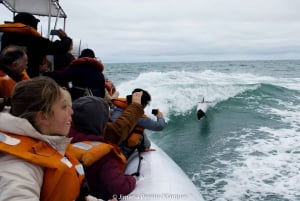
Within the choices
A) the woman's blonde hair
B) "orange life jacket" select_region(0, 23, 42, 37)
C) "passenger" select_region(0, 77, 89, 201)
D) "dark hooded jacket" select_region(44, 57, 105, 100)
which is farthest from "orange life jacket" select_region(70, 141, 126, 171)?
"orange life jacket" select_region(0, 23, 42, 37)

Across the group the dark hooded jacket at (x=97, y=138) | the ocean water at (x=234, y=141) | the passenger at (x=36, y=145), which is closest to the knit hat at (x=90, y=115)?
the dark hooded jacket at (x=97, y=138)

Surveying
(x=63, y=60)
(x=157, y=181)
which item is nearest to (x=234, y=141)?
(x=63, y=60)

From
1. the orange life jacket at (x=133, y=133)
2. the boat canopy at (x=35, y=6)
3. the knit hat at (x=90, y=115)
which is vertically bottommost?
the orange life jacket at (x=133, y=133)

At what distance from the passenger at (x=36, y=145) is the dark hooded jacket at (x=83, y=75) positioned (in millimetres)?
1759

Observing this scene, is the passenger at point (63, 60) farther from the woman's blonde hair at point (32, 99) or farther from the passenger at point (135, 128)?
the woman's blonde hair at point (32, 99)

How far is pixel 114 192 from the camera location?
5.76 ft

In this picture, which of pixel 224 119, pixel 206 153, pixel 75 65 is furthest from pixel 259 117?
pixel 75 65

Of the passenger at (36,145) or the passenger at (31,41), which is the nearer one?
the passenger at (36,145)

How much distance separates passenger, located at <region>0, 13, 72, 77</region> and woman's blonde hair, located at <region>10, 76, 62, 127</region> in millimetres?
1873

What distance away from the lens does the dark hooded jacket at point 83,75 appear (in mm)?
2902

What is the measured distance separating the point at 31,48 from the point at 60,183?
81.3 inches

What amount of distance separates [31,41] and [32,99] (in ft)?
6.42

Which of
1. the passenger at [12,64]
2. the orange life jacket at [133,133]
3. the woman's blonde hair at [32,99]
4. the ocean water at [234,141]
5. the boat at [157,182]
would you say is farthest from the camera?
the ocean water at [234,141]

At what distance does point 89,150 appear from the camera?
1.58m
